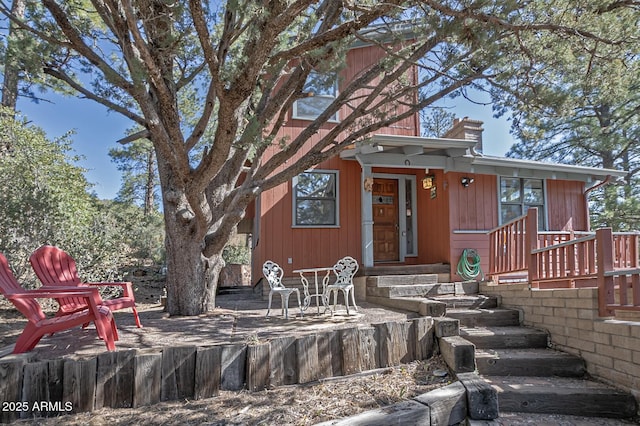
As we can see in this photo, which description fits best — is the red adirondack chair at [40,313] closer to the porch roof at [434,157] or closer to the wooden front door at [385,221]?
the porch roof at [434,157]

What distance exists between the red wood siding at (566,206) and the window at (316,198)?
5.01 meters

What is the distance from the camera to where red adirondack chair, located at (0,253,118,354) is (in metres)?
2.86

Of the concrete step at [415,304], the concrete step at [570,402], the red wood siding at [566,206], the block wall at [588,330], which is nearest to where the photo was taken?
the concrete step at [570,402]

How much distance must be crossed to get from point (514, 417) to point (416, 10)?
4521mm

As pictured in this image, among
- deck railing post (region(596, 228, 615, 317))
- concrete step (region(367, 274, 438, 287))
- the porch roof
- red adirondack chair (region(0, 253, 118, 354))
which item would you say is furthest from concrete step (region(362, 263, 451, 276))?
red adirondack chair (region(0, 253, 118, 354))

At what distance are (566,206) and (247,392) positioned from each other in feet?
28.6

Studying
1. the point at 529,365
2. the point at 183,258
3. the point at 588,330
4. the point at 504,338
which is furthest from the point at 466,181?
the point at 183,258

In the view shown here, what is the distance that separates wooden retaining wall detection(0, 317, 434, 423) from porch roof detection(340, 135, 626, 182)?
14.6ft

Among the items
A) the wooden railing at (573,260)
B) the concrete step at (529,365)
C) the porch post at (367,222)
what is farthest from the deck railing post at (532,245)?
the porch post at (367,222)

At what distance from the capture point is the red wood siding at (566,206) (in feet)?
27.8

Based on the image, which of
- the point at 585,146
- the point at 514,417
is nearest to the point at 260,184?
the point at 514,417

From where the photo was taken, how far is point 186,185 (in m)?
4.28

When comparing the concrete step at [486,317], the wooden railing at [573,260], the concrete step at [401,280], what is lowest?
the concrete step at [486,317]

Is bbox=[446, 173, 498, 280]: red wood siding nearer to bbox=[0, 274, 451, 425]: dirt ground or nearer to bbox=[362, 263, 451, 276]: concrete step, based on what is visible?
bbox=[362, 263, 451, 276]: concrete step
